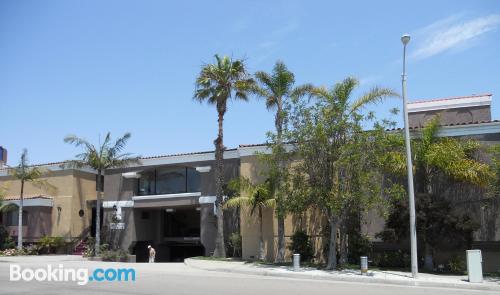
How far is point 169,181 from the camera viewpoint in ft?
109

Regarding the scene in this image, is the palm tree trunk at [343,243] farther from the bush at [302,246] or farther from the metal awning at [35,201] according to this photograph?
the metal awning at [35,201]

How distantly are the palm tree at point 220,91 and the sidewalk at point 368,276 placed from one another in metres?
4.71

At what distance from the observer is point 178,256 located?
122 ft

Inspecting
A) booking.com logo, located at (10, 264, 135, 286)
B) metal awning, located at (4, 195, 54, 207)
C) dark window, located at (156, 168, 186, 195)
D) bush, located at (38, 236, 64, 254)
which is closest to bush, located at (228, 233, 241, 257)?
dark window, located at (156, 168, 186, 195)

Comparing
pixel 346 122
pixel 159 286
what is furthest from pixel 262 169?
pixel 159 286

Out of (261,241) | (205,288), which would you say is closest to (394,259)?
(261,241)

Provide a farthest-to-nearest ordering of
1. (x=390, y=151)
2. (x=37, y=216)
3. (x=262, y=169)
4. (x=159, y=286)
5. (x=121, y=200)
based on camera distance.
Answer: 1. (x=37, y=216)
2. (x=121, y=200)
3. (x=262, y=169)
4. (x=390, y=151)
5. (x=159, y=286)

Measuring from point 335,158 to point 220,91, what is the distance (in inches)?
337

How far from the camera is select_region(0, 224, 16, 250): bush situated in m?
34.9

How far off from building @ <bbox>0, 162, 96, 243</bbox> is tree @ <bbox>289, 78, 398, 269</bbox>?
780 inches

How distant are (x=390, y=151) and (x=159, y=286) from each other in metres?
12.0

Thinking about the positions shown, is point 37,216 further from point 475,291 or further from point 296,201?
point 475,291

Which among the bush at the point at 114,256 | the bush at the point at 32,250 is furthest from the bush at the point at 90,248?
the bush at the point at 32,250

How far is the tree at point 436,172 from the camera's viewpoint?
67.1 ft
